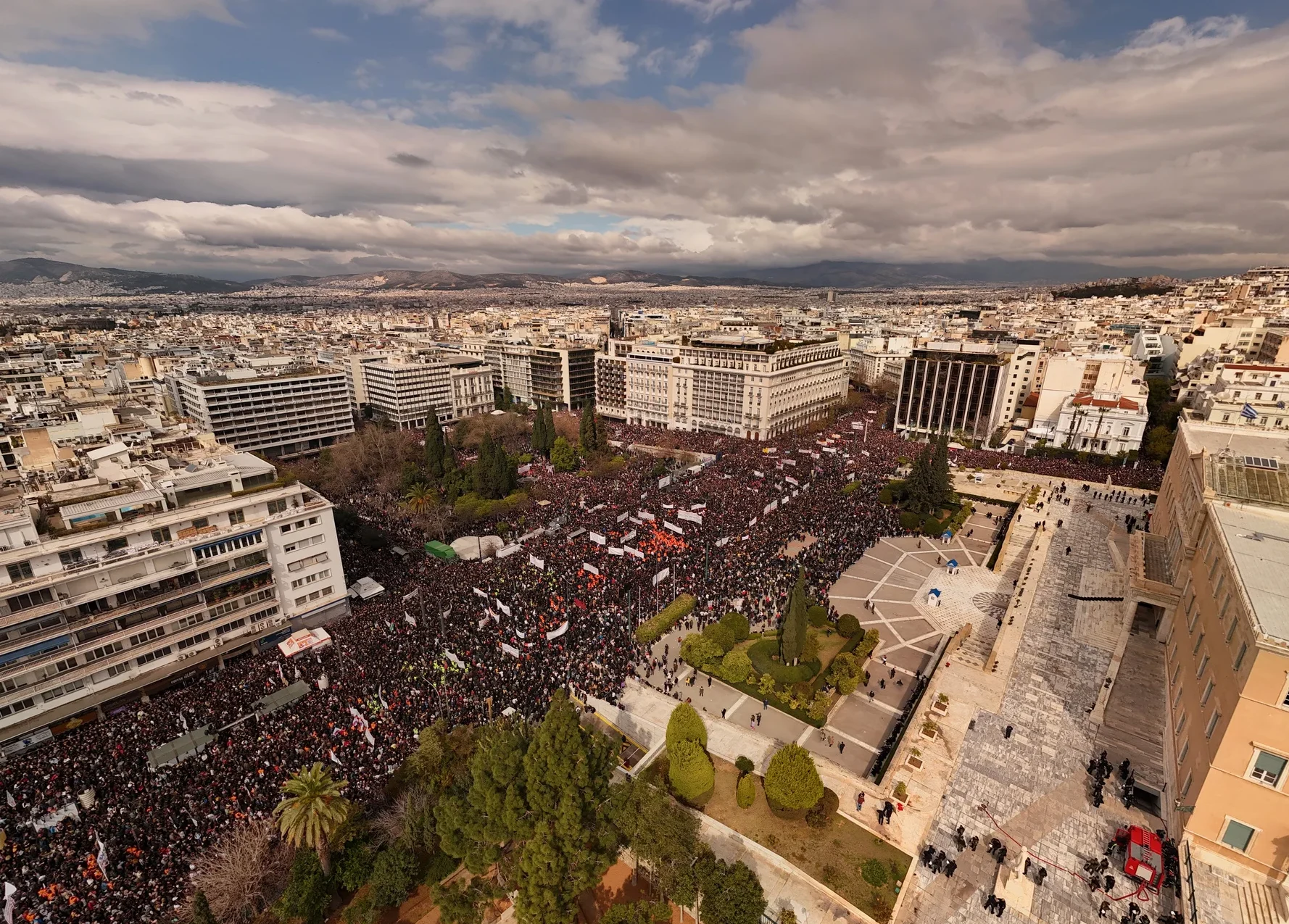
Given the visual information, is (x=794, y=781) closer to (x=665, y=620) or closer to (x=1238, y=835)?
(x=1238, y=835)

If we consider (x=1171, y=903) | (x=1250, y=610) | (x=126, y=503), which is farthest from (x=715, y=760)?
(x=126, y=503)

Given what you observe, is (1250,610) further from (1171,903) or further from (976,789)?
(976,789)

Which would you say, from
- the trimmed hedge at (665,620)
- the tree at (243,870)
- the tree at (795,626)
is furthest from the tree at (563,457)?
the tree at (243,870)

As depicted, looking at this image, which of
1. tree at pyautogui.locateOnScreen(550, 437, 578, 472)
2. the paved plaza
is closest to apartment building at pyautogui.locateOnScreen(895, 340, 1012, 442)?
the paved plaza

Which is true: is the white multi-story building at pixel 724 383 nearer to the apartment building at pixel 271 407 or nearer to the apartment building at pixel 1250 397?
the apartment building at pixel 271 407

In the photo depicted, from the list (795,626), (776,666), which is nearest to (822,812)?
(776,666)
